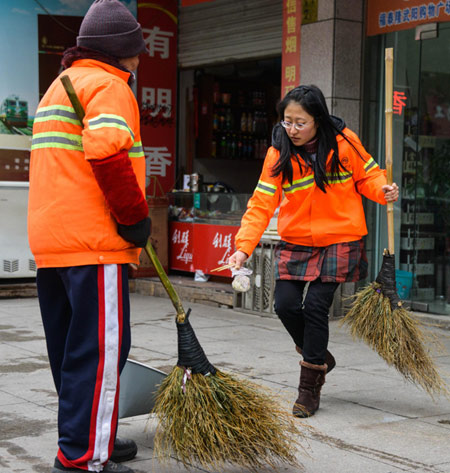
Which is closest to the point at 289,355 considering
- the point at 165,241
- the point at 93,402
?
the point at 93,402

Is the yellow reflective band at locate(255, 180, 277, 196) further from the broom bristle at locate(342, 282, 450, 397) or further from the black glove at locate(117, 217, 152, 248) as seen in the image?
the black glove at locate(117, 217, 152, 248)

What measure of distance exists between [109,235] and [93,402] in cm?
64

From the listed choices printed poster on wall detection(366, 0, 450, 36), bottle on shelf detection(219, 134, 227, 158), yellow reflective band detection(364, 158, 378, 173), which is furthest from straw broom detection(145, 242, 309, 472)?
bottle on shelf detection(219, 134, 227, 158)

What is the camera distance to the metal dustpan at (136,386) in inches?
152

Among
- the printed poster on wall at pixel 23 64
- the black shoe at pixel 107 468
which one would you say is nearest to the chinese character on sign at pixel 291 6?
the printed poster on wall at pixel 23 64

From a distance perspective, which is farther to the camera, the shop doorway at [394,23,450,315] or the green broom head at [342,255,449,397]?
the shop doorway at [394,23,450,315]

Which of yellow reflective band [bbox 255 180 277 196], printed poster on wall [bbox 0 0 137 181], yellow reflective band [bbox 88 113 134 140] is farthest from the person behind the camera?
printed poster on wall [bbox 0 0 137 181]

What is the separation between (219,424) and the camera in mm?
3363

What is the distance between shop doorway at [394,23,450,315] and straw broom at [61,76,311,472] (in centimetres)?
453

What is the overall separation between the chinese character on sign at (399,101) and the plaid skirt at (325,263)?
141 inches

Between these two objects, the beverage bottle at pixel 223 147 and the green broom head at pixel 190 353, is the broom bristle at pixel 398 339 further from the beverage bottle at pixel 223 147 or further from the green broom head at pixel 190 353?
the beverage bottle at pixel 223 147

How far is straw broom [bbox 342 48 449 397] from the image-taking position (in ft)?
14.9

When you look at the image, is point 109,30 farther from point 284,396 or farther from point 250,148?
point 250,148

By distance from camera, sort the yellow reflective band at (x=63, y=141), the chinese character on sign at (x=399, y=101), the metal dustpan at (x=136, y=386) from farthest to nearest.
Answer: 1. the chinese character on sign at (x=399, y=101)
2. the metal dustpan at (x=136, y=386)
3. the yellow reflective band at (x=63, y=141)
